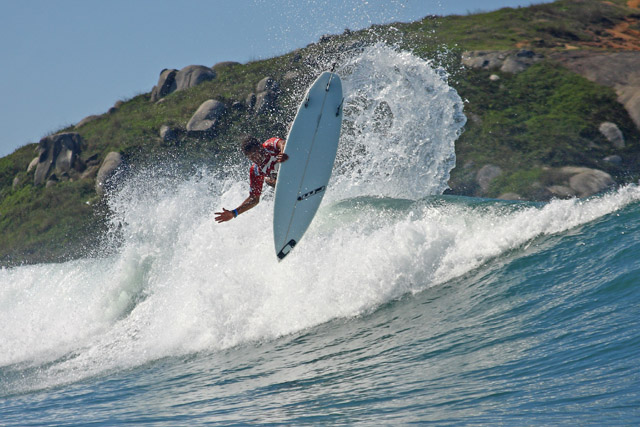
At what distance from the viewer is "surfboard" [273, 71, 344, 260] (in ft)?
27.5

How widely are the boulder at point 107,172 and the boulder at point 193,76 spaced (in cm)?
912

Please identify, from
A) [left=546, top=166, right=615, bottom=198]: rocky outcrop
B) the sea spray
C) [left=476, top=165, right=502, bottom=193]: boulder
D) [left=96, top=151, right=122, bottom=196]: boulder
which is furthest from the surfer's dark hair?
[left=96, top=151, right=122, bottom=196]: boulder

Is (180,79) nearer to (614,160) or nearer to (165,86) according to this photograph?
(165,86)

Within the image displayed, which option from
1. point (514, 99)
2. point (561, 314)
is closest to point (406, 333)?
point (561, 314)

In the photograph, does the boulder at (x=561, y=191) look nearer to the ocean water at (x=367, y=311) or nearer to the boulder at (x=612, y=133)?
the boulder at (x=612, y=133)

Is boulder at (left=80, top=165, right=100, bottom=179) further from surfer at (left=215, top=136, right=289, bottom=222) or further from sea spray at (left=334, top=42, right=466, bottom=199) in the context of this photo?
surfer at (left=215, top=136, right=289, bottom=222)

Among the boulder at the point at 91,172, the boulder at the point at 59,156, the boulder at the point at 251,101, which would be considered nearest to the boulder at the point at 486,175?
the boulder at the point at 251,101

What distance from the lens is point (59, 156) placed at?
3738cm

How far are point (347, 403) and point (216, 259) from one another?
19.1ft

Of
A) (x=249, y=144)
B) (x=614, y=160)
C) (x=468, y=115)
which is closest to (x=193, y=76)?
(x=468, y=115)

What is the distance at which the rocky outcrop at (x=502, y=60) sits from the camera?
32.3 metres

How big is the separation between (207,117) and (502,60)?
17.6 metres

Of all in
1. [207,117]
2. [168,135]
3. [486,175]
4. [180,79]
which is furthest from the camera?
[180,79]

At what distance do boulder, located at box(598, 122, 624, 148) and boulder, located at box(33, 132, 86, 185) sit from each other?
97.6 feet
